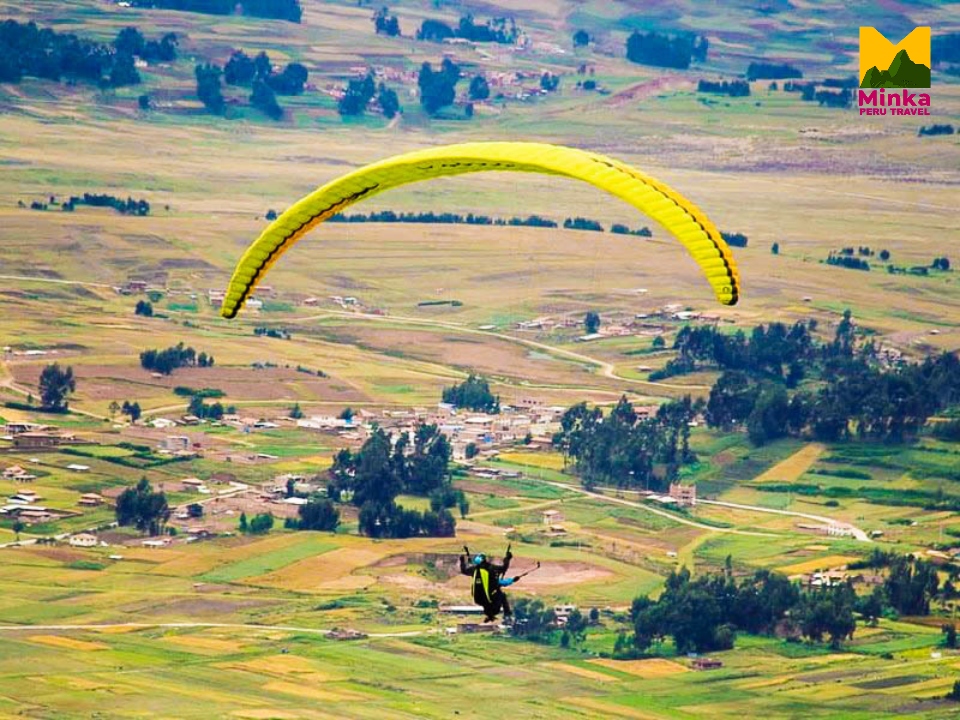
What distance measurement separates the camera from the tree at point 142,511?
474 ft

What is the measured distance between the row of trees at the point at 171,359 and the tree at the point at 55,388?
327 inches

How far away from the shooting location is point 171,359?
18675 centimetres

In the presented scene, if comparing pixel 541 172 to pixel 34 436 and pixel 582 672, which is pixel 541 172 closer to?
pixel 582 672

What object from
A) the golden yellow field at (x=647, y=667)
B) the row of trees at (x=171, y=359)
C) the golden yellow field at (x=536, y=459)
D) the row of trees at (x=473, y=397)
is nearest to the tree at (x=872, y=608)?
the golden yellow field at (x=647, y=667)

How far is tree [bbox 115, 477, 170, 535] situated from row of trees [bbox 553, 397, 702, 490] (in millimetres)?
30299

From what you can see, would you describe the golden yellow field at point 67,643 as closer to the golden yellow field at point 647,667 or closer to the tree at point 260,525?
the tree at point 260,525

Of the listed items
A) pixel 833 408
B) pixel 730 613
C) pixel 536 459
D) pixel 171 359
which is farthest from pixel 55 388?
pixel 730 613

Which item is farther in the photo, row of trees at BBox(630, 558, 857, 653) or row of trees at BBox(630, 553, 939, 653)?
row of trees at BBox(630, 553, 939, 653)

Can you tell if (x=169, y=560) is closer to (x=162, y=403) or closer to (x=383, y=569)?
(x=383, y=569)

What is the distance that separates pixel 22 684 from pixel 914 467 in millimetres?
74376

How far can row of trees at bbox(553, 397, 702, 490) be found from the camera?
6462 inches

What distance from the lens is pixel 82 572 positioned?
134875 millimetres

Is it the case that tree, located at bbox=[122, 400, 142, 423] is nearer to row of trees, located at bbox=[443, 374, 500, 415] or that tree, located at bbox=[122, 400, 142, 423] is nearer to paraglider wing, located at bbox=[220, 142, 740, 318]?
row of trees, located at bbox=[443, 374, 500, 415]

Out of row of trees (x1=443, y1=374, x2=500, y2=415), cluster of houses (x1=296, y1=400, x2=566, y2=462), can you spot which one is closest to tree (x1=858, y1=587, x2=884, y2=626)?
cluster of houses (x1=296, y1=400, x2=566, y2=462)
